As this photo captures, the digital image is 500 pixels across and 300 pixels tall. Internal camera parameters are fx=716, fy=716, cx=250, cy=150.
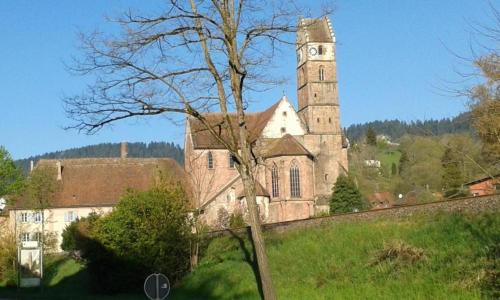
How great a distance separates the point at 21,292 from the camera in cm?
3994

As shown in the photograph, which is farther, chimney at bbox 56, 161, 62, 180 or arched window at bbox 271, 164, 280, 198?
chimney at bbox 56, 161, 62, 180

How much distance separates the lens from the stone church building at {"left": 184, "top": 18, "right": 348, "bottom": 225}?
2502 inches

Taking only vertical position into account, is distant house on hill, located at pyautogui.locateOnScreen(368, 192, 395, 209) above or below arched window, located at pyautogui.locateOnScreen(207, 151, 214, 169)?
below

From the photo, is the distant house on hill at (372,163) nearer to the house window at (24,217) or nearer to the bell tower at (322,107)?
the bell tower at (322,107)

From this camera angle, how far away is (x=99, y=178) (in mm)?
71062

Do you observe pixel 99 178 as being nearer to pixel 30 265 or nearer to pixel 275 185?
pixel 275 185

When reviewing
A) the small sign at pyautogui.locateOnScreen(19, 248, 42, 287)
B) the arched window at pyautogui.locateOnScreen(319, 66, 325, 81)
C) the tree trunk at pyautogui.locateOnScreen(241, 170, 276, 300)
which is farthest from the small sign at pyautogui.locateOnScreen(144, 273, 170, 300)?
the arched window at pyautogui.locateOnScreen(319, 66, 325, 81)

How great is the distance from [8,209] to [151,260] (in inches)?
1507

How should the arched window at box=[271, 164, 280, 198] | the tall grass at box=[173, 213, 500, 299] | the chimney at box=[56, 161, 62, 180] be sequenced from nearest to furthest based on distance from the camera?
the tall grass at box=[173, 213, 500, 299]
the arched window at box=[271, 164, 280, 198]
the chimney at box=[56, 161, 62, 180]

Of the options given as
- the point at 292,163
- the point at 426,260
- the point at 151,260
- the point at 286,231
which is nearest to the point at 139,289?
the point at 151,260

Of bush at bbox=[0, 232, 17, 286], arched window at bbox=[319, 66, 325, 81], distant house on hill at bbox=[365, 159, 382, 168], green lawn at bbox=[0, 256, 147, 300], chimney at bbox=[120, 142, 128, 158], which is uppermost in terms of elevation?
arched window at bbox=[319, 66, 325, 81]

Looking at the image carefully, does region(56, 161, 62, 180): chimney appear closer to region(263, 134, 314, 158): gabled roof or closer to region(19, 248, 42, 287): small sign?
region(263, 134, 314, 158): gabled roof

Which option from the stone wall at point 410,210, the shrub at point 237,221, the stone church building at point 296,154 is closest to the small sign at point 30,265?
the stone wall at point 410,210

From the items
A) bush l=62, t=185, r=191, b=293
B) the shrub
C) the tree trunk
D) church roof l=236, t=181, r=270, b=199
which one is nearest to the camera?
the tree trunk
